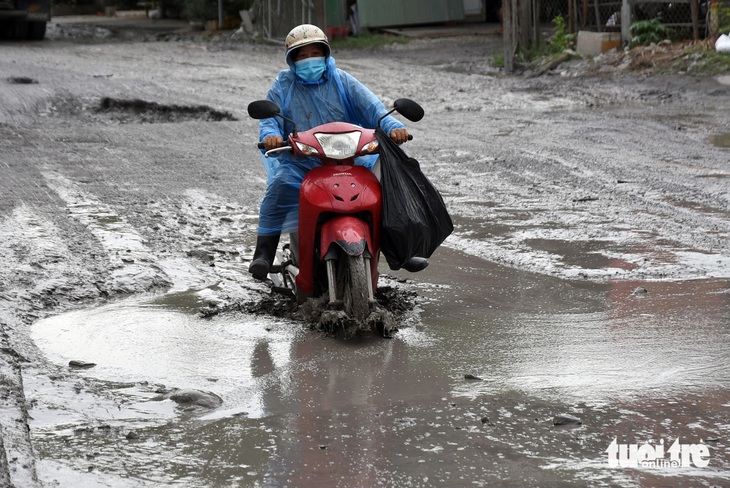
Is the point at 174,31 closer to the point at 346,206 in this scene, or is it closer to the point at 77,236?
the point at 77,236

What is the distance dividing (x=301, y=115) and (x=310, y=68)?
298mm

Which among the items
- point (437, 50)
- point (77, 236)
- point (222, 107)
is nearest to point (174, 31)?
point (437, 50)

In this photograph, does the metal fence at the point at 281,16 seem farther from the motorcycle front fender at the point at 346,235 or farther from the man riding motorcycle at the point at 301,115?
the motorcycle front fender at the point at 346,235

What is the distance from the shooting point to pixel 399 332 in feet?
18.6

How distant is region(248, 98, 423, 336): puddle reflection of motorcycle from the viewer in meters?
5.50

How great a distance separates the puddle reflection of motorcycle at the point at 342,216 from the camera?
5.50 m

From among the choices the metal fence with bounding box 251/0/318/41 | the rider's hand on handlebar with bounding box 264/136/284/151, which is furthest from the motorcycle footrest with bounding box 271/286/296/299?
the metal fence with bounding box 251/0/318/41

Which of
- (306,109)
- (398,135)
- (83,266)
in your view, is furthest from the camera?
(83,266)

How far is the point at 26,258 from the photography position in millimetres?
6996

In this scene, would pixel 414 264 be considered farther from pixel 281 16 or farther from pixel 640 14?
pixel 281 16

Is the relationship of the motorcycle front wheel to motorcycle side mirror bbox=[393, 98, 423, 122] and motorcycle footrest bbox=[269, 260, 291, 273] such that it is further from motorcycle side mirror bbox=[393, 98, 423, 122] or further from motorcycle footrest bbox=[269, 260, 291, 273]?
motorcycle side mirror bbox=[393, 98, 423, 122]

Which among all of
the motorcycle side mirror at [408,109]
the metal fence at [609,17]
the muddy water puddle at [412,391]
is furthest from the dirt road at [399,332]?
the metal fence at [609,17]

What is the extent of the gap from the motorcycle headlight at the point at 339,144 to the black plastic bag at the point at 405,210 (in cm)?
19

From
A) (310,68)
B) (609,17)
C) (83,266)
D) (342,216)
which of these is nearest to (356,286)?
(342,216)
